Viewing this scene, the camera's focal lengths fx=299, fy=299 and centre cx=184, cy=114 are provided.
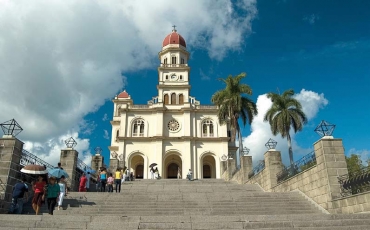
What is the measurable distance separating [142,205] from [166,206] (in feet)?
3.10

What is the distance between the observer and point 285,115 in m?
29.3

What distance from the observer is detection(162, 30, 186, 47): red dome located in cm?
4491

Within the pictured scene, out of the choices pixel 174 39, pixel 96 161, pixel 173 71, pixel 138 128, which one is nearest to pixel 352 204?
pixel 96 161

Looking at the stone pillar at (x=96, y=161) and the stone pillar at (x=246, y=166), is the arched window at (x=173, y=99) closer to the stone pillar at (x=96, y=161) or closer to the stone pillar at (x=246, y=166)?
the stone pillar at (x=96, y=161)

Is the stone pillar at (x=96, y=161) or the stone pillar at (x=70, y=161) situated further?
the stone pillar at (x=96, y=161)

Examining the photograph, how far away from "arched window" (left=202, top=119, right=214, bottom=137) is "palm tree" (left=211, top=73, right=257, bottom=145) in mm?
7656

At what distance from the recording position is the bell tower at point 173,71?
1572 inches

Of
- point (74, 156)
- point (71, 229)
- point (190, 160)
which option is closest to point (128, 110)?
point (190, 160)

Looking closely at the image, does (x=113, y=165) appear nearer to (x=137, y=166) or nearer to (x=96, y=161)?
(x=96, y=161)

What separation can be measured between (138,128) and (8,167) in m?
26.8

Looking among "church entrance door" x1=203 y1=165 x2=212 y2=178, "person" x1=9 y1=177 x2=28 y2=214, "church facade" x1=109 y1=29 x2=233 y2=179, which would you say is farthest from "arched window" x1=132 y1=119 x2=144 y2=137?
"person" x1=9 y1=177 x2=28 y2=214

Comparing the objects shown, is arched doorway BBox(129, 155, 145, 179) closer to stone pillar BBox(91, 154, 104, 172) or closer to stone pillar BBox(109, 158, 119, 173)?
stone pillar BBox(109, 158, 119, 173)

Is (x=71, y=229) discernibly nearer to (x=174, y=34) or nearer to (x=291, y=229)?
(x=291, y=229)

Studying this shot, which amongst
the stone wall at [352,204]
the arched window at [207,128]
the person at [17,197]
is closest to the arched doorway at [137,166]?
the arched window at [207,128]
